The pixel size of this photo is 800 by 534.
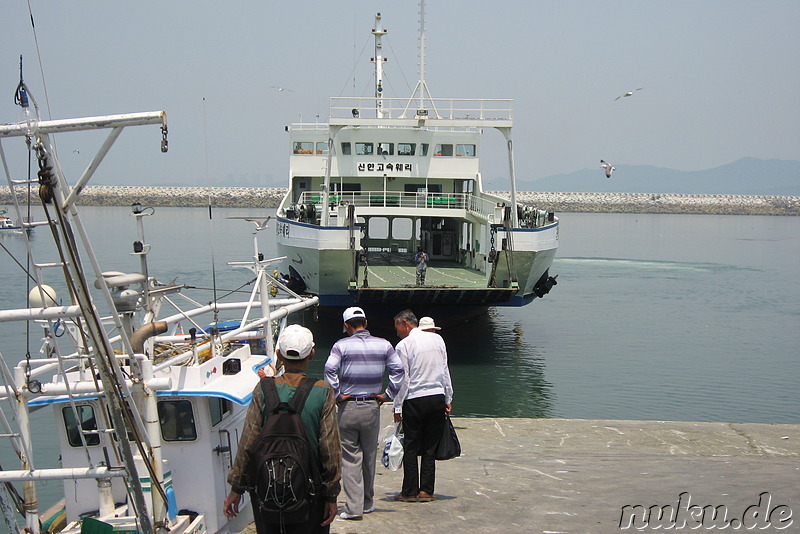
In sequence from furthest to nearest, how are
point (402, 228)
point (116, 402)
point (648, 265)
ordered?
1. point (402, 228)
2. point (648, 265)
3. point (116, 402)

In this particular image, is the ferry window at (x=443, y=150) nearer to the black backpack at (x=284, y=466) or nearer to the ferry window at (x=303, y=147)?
the ferry window at (x=303, y=147)

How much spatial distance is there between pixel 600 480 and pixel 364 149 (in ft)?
58.9

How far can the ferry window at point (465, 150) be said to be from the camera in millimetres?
Answer: 24148

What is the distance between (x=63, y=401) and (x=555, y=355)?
16.4 metres

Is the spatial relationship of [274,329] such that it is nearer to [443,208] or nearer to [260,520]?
[260,520]

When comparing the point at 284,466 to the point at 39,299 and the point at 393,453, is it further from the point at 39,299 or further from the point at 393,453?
the point at 39,299

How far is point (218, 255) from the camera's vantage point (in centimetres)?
4778

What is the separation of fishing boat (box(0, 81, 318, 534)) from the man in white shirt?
3.76 ft

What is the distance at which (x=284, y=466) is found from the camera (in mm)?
3801

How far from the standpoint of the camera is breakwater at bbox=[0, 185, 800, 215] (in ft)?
453

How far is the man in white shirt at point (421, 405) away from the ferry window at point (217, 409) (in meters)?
1.44

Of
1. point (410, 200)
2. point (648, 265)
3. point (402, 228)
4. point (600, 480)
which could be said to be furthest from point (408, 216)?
point (402, 228)

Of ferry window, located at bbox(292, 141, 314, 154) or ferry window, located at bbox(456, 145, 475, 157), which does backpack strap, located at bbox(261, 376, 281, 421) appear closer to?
ferry window, located at bbox(456, 145, 475, 157)

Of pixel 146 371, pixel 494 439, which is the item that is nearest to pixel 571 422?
pixel 494 439
